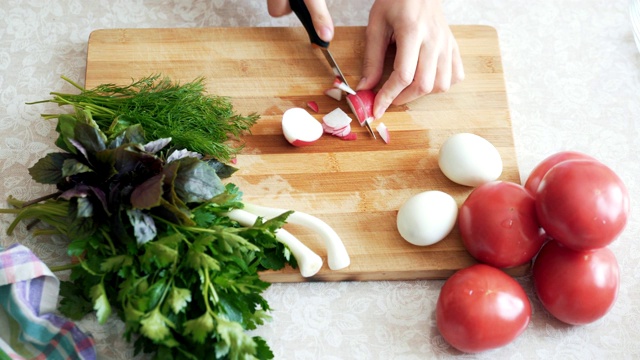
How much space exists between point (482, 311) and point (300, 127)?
0.67 m

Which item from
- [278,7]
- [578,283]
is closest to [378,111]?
[278,7]

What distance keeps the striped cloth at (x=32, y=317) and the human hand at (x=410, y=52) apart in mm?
937

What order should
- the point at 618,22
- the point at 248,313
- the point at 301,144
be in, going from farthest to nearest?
the point at 618,22 < the point at 301,144 < the point at 248,313

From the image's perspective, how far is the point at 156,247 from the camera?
4.89ft

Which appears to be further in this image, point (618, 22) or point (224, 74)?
point (618, 22)

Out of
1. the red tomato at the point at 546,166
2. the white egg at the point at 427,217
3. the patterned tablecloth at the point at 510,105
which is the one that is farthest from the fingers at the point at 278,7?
the red tomato at the point at 546,166

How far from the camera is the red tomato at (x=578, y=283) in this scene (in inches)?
62.5

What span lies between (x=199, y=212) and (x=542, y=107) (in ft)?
→ 3.48

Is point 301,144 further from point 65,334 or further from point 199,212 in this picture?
point 65,334

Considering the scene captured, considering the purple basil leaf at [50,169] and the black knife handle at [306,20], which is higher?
the black knife handle at [306,20]

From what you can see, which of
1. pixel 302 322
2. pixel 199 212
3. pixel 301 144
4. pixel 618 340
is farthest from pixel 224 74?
pixel 618 340

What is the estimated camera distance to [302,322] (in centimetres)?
168

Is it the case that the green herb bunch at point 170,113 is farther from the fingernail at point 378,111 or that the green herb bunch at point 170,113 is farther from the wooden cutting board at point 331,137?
the fingernail at point 378,111

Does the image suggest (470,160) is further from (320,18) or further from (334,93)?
(320,18)
